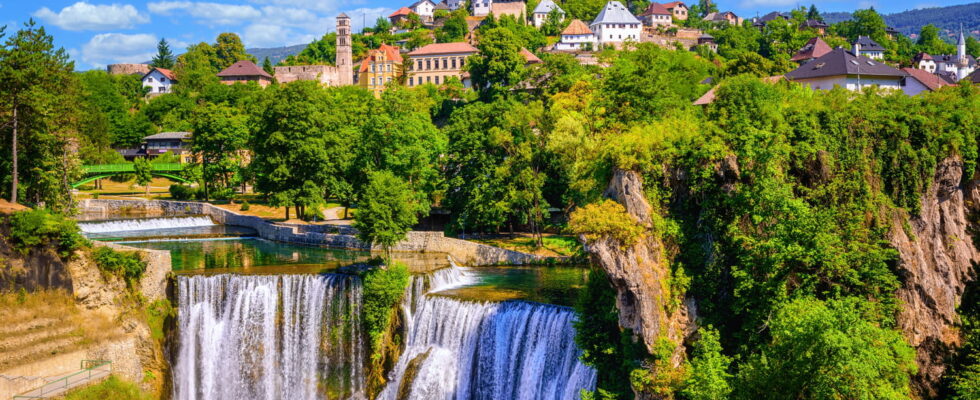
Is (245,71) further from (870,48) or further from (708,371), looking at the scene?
(708,371)

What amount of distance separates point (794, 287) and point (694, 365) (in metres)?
4.30

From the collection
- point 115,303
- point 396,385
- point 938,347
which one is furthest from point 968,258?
point 115,303

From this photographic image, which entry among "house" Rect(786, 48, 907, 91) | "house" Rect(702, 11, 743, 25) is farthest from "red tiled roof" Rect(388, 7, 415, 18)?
"house" Rect(786, 48, 907, 91)

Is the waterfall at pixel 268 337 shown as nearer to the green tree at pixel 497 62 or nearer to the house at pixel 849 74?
the house at pixel 849 74

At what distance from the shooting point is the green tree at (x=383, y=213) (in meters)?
36.1

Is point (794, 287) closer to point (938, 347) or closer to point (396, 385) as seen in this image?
point (938, 347)

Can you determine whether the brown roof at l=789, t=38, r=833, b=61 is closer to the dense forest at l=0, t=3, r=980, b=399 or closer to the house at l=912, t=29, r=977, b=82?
the house at l=912, t=29, r=977, b=82

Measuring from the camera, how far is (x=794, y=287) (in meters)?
26.0

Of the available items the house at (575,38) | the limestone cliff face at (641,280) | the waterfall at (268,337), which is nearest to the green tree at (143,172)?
the waterfall at (268,337)

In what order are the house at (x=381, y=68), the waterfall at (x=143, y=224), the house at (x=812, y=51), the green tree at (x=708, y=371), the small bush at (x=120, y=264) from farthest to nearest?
the house at (x=381, y=68), the house at (x=812, y=51), the waterfall at (x=143, y=224), the small bush at (x=120, y=264), the green tree at (x=708, y=371)

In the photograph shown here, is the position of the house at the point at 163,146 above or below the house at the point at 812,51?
below

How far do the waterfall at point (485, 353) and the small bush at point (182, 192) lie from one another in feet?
129

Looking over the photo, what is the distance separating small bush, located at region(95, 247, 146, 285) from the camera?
115 feet

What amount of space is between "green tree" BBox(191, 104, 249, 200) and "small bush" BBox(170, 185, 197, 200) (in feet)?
5.03
